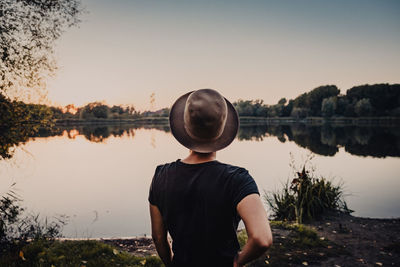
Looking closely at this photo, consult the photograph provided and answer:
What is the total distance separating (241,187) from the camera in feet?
4.83

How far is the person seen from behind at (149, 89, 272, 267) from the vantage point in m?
1.53

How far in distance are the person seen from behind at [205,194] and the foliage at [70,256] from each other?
13.1 feet

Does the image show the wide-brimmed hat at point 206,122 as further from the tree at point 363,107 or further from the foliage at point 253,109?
the foliage at point 253,109

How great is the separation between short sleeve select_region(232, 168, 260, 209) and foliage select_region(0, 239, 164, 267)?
4402mm

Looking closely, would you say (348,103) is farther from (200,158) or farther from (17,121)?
(200,158)

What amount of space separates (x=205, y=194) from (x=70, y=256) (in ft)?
16.6

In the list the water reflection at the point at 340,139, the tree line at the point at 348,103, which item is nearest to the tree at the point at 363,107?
the tree line at the point at 348,103

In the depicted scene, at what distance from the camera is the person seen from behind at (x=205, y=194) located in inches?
60.2

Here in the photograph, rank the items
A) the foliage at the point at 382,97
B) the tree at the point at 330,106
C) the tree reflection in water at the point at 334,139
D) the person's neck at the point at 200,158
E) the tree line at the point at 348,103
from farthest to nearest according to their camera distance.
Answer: the tree at the point at 330,106
the foliage at the point at 382,97
the tree line at the point at 348,103
the tree reflection in water at the point at 334,139
the person's neck at the point at 200,158

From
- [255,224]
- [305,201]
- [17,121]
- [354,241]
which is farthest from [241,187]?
[305,201]

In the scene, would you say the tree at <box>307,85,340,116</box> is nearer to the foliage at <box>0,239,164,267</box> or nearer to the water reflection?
the water reflection

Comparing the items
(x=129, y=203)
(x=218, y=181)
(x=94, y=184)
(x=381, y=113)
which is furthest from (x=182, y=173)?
(x=381, y=113)

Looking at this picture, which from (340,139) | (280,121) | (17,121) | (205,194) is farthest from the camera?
(280,121)

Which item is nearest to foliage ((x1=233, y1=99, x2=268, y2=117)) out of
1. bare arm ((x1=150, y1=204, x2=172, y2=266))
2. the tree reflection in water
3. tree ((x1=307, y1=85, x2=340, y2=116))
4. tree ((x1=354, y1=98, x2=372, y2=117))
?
tree ((x1=307, y1=85, x2=340, y2=116))
